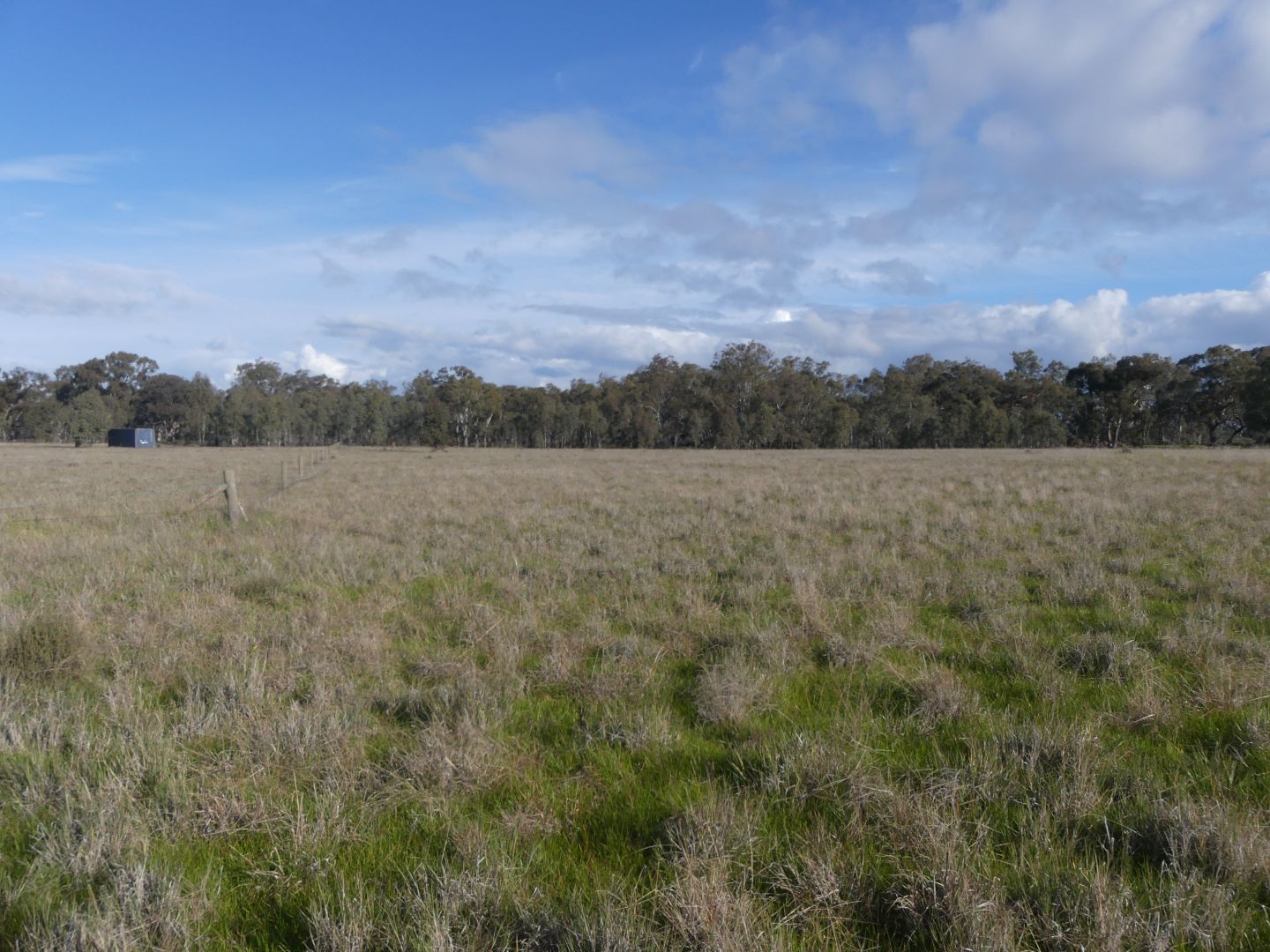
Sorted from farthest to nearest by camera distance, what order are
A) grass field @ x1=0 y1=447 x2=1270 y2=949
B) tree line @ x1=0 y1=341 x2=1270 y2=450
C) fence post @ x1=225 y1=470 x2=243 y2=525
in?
1. tree line @ x1=0 y1=341 x2=1270 y2=450
2. fence post @ x1=225 y1=470 x2=243 y2=525
3. grass field @ x1=0 y1=447 x2=1270 y2=949

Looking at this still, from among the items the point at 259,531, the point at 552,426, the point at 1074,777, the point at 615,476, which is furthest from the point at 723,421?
the point at 1074,777

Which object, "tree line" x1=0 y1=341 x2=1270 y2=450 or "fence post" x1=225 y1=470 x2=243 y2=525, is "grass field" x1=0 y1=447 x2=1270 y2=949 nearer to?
"fence post" x1=225 y1=470 x2=243 y2=525

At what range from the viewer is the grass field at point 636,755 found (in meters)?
2.73

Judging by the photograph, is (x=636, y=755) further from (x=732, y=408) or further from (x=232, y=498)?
(x=732, y=408)

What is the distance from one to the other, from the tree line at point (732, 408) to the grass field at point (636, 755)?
76.8 meters

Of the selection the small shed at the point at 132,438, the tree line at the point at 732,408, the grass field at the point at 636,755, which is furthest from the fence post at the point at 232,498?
the small shed at the point at 132,438

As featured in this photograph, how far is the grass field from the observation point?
273cm

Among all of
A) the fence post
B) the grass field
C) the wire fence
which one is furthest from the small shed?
the grass field

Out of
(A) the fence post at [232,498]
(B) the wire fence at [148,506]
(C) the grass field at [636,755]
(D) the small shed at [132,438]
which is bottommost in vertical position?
(C) the grass field at [636,755]

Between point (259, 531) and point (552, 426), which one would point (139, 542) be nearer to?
point (259, 531)

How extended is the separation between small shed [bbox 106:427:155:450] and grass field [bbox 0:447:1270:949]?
9292cm

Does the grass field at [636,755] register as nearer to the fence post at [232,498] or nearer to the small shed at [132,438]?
the fence post at [232,498]

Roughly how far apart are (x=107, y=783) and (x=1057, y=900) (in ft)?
14.6

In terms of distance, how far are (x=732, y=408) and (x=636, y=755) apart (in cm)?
9248
